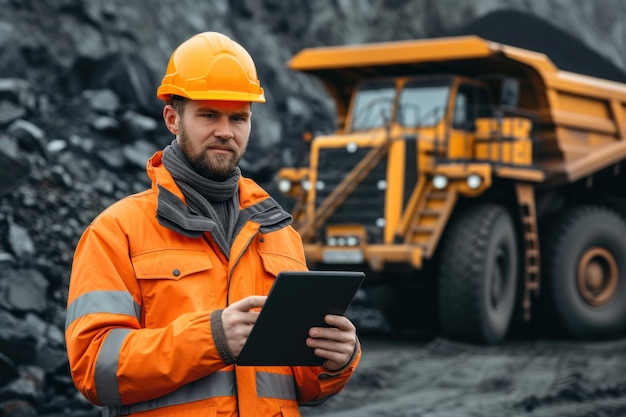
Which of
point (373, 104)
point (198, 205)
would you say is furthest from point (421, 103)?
point (198, 205)

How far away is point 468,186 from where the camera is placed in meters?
11.1

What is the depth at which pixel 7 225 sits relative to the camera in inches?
423

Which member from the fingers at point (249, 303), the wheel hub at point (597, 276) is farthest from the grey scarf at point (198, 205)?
the wheel hub at point (597, 276)

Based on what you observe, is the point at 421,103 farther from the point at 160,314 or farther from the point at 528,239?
the point at 160,314

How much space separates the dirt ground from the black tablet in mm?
4885

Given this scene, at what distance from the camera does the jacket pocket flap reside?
274 cm

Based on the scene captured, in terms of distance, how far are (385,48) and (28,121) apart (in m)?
4.23

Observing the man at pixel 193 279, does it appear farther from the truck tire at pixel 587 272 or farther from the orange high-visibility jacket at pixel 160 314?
the truck tire at pixel 587 272

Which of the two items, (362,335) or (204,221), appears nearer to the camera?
(204,221)

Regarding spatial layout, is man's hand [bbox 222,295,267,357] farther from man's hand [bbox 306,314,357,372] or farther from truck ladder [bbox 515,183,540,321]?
truck ladder [bbox 515,183,540,321]

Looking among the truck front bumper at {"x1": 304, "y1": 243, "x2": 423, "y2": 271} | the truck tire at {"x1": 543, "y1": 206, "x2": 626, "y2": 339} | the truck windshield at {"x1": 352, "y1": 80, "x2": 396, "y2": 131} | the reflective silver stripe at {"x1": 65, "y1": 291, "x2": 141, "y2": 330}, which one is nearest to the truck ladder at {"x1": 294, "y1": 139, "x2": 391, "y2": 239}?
the truck front bumper at {"x1": 304, "y1": 243, "x2": 423, "y2": 271}

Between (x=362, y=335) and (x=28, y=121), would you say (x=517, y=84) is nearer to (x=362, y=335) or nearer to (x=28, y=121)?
(x=362, y=335)

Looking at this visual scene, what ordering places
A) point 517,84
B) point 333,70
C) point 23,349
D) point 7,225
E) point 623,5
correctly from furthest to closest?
point 623,5
point 333,70
point 517,84
point 7,225
point 23,349

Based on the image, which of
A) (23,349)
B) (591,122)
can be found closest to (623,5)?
(591,122)
